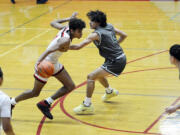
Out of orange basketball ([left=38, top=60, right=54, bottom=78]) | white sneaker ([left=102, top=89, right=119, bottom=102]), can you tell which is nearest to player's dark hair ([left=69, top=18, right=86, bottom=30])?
Answer: orange basketball ([left=38, top=60, right=54, bottom=78])

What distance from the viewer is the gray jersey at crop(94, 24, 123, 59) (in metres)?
6.67

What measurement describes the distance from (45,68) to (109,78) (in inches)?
107

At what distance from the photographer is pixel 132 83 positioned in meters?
8.45

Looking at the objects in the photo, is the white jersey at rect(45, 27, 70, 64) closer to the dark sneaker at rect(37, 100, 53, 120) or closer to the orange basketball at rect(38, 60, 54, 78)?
the orange basketball at rect(38, 60, 54, 78)

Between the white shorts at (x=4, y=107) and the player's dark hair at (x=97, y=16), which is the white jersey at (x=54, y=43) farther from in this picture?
the white shorts at (x=4, y=107)

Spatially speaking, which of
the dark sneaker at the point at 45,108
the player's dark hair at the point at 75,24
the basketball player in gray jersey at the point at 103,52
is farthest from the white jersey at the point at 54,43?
the dark sneaker at the point at 45,108

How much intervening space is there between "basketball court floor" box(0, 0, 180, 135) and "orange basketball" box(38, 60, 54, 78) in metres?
0.84

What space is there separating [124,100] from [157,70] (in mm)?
2052

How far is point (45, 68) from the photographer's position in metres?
6.41

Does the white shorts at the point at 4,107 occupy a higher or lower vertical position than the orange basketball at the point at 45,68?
higher

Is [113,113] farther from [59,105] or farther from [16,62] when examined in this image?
[16,62]

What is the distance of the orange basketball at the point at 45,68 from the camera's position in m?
6.41

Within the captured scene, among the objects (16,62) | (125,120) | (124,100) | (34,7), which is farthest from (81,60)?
(34,7)

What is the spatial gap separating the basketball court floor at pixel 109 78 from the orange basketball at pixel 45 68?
84 centimetres
